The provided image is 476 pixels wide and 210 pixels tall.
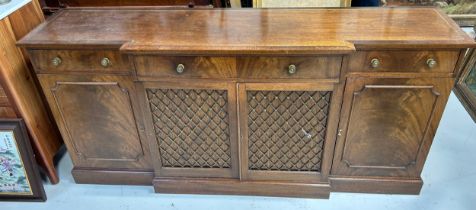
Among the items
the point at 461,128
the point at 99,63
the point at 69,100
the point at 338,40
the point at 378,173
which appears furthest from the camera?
the point at 461,128

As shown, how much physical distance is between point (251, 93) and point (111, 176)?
831 mm

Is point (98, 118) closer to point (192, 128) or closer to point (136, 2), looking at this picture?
point (192, 128)

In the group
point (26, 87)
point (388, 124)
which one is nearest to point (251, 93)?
point (388, 124)

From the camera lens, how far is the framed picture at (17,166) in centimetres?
157

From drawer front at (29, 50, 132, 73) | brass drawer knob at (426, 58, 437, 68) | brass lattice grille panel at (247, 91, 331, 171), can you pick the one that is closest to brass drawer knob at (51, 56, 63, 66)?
drawer front at (29, 50, 132, 73)

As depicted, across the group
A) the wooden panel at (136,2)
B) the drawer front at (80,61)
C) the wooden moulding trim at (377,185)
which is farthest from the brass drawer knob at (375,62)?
the wooden panel at (136,2)

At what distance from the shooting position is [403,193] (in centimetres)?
169

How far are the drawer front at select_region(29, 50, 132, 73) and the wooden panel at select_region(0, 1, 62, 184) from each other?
17 cm

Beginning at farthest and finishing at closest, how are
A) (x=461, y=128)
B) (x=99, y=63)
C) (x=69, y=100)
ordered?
1. (x=461, y=128)
2. (x=69, y=100)
3. (x=99, y=63)

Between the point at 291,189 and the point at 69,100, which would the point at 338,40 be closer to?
the point at 291,189

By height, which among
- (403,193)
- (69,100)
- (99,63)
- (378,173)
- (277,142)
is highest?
(99,63)

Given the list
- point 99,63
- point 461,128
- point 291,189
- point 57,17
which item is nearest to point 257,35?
point 99,63

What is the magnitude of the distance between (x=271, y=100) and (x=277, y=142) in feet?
0.72

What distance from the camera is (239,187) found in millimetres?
1699
